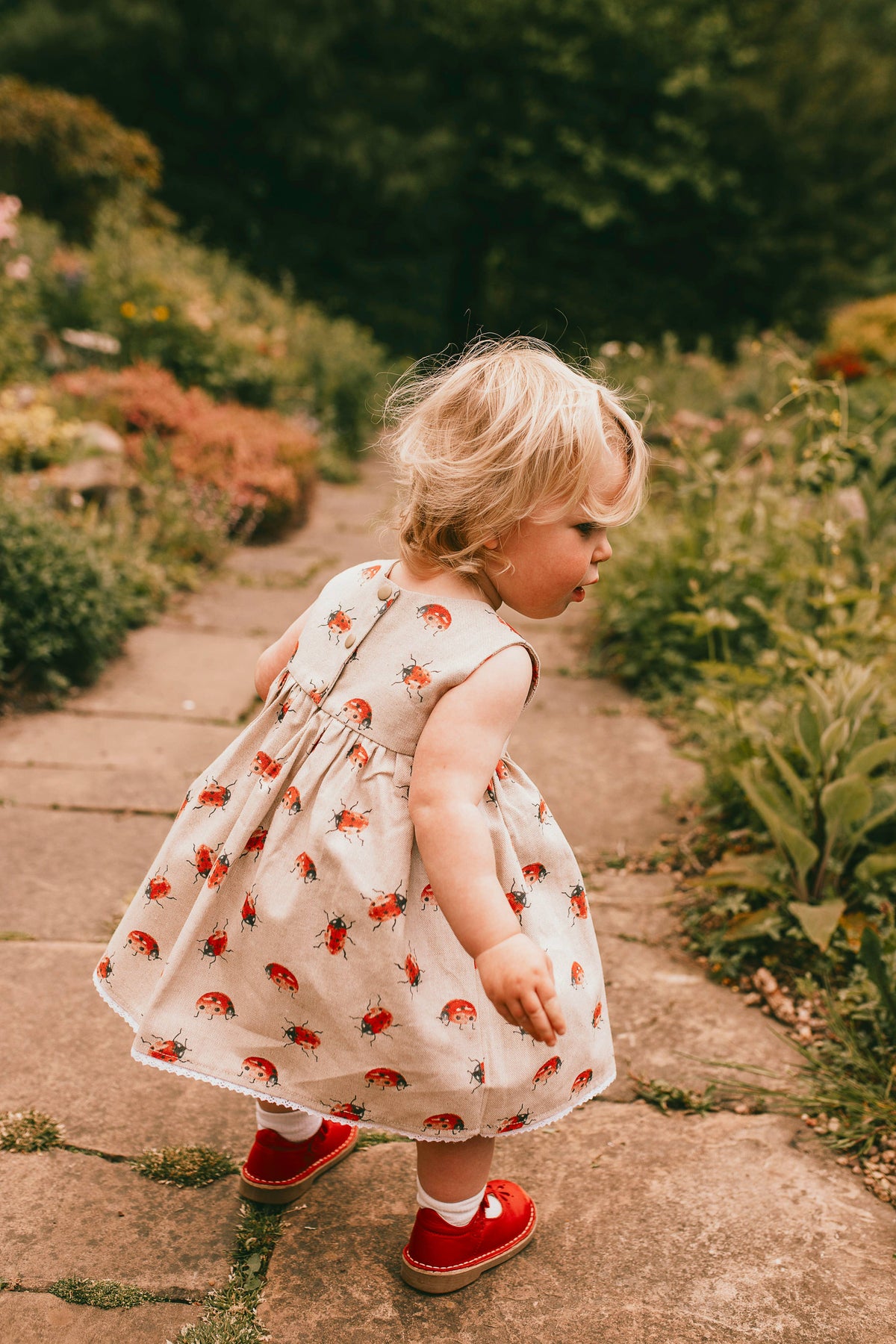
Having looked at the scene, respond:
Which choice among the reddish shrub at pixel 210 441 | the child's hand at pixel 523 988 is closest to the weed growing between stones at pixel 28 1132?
the child's hand at pixel 523 988

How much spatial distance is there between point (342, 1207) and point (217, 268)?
9.43m

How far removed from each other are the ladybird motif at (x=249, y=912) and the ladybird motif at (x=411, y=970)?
8.3 inches

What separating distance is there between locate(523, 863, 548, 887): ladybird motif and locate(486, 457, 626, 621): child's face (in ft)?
1.17

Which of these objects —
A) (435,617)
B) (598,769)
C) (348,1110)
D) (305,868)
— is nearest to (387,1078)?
(348,1110)

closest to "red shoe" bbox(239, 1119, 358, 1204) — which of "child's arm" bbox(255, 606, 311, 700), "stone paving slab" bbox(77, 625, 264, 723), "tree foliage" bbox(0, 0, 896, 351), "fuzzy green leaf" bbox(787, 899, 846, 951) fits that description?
"child's arm" bbox(255, 606, 311, 700)

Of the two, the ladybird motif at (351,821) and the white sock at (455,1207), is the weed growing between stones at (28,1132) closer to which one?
the white sock at (455,1207)

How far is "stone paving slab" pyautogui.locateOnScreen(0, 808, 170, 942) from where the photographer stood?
85.2 inches

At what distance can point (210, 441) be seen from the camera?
5.59 m

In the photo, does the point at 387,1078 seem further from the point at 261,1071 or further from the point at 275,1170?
the point at 275,1170

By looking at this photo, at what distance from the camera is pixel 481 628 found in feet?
4.23

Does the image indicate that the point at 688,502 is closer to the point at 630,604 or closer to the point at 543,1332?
the point at 630,604

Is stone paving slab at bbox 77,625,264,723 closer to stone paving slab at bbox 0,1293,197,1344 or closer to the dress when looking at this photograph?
the dress

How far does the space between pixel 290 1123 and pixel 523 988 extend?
0.64 metres

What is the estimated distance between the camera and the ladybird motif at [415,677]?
126 centimetres
